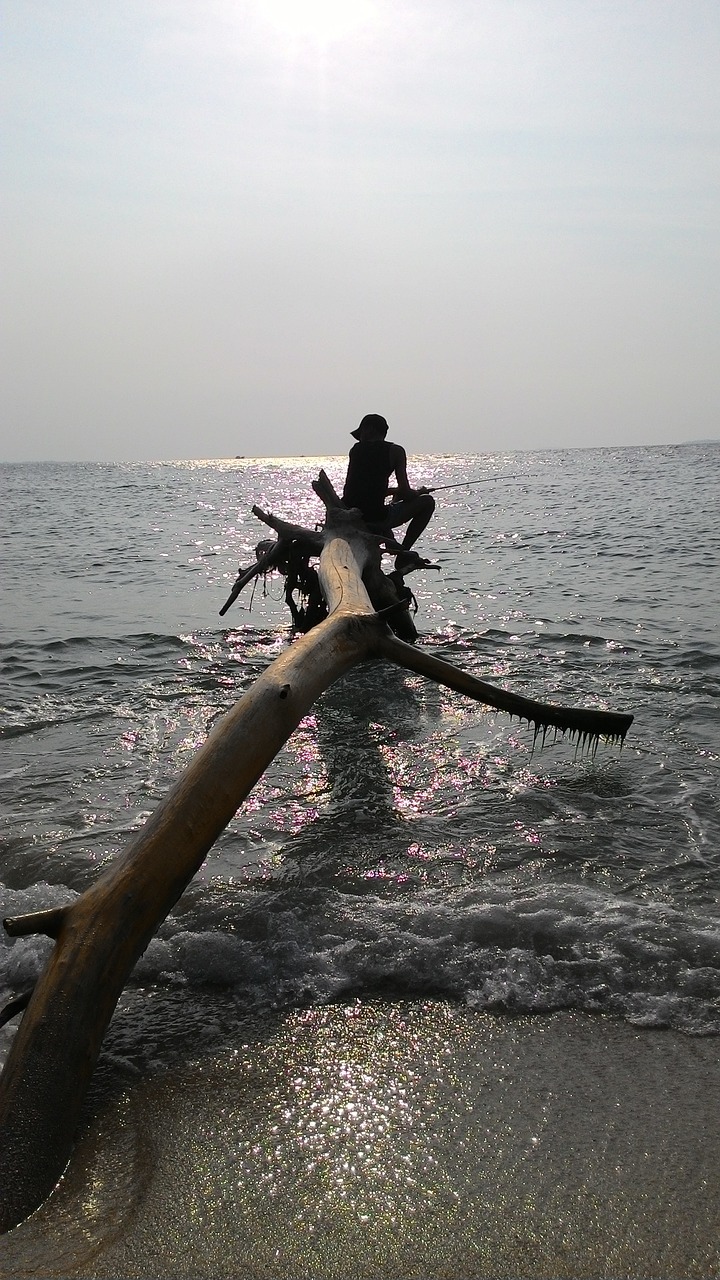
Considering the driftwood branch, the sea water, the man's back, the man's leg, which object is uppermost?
the man's back

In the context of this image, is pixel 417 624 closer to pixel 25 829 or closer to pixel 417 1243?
pixel 25 829

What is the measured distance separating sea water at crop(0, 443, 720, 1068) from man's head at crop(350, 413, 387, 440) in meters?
2.21

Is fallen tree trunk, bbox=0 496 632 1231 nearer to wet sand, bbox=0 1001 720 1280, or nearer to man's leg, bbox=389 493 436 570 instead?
wet sand, bbox=0 1001 720 1280

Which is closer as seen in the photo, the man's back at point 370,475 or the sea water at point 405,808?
the sea water at point 405,808

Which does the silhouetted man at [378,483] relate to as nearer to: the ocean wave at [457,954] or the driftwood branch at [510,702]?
the driftwood branch at [510,702]

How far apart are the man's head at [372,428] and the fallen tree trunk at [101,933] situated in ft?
17.6

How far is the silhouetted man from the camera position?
8891mm

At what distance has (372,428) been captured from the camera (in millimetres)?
8930

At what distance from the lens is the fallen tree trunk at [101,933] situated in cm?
219

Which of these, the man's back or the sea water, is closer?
the sea water

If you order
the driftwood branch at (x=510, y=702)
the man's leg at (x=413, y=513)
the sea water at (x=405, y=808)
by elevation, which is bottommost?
the sea water at (x=405, y=808)

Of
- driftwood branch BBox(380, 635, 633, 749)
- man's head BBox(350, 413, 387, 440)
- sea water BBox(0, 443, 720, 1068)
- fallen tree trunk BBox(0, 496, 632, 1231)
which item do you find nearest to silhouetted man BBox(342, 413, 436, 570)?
man's head BBox(350, 413, 387, 440)

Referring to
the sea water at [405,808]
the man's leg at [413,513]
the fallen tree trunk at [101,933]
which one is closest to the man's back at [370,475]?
the man's leg at [413,513]

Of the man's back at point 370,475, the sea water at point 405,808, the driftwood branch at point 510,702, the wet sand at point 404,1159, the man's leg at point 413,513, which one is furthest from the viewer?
the man's leg at point 413,513
